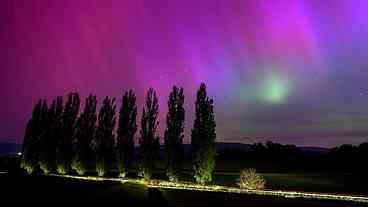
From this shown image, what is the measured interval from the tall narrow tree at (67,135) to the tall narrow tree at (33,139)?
4223 millimetres

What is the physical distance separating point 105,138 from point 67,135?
6.88 m

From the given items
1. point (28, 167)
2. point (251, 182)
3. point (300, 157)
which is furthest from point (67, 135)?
point (300, 157)

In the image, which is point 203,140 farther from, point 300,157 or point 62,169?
point 300,157

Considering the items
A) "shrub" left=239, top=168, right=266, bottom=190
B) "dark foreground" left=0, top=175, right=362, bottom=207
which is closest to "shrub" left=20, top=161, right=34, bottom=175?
"dark foreground" left=0, top=175, right=362, bottom=207

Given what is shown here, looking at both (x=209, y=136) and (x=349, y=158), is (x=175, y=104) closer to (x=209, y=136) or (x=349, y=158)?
(x=209, y=136)

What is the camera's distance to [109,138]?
53.2 metres

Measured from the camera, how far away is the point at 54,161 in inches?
2197

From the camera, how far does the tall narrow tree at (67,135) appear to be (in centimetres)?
5438

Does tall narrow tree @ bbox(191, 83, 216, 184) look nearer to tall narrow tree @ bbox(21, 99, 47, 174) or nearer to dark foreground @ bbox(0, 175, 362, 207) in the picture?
dark foreground @ bbox(0, 175, 362, 207)

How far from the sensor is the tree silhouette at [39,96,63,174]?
55938 millimetres

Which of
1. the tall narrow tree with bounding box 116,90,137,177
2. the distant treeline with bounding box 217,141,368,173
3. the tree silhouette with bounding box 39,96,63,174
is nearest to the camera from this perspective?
the tall narrow tree with bounding box 116,90,137,177

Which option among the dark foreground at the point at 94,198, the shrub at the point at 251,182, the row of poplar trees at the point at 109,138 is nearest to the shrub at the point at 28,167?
the row of poplar trees at the point at 109,138

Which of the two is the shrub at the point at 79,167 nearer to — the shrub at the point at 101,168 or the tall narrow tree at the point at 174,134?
the shrub at the point at 101,168

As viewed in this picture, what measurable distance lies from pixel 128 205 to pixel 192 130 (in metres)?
22.8
